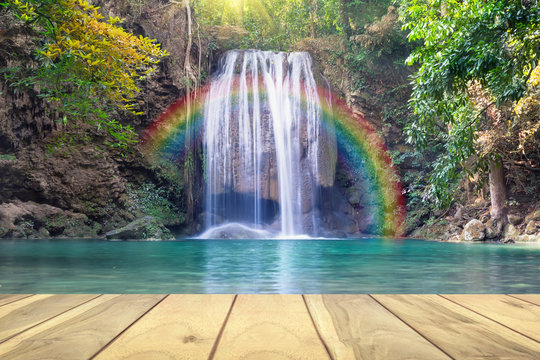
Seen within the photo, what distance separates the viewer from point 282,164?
16828 millimetres

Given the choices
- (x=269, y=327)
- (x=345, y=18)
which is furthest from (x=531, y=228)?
(x=269, y=327)

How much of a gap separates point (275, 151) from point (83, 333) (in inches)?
615

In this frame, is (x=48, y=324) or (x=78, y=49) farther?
(x=78, y=49)

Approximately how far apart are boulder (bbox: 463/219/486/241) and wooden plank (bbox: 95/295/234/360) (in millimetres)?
12551

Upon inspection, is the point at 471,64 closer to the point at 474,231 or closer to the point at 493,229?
the point at 474,231

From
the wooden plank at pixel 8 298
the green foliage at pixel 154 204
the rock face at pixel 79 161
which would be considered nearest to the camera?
the wooden plank at pixel 8 298

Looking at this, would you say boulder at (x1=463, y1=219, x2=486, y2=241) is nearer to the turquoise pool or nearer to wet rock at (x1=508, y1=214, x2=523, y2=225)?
wet rock at (x1=508, y1=214, x2=523, y2=225)

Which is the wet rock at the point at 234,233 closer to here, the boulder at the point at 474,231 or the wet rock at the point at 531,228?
the boulder at the point at 474,231

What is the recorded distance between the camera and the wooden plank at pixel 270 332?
1192mm

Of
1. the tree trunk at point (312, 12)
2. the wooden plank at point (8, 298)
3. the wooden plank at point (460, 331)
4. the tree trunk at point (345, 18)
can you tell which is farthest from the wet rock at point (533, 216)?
the tree trunk at point (312, 12)

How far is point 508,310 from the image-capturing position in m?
1.74

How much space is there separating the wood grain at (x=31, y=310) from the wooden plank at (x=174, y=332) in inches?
14.6

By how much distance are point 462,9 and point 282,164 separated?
10.5 metres

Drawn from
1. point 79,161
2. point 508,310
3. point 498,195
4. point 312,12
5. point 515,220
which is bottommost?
point 515,220
